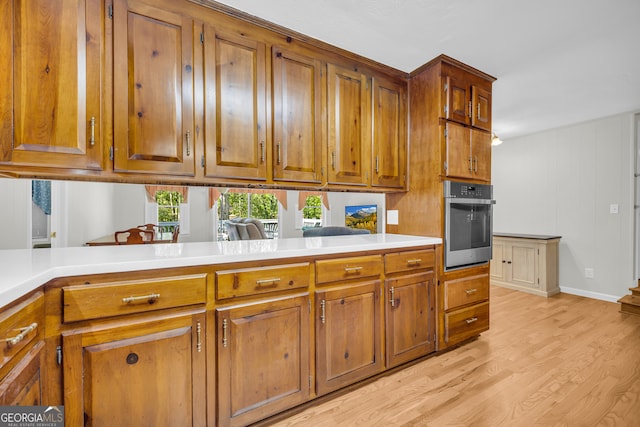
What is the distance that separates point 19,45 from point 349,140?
1.76 meters

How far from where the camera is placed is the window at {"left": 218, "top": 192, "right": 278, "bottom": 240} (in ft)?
22.1

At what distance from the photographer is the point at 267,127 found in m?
1.80

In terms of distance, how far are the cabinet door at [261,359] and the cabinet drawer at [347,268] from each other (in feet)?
0.54

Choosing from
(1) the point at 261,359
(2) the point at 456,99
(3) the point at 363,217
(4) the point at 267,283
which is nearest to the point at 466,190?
(2) the point at 456,99

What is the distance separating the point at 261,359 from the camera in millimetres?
1468

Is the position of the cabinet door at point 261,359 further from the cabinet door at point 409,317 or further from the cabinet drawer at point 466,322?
the cabinet drawer at point 466,322

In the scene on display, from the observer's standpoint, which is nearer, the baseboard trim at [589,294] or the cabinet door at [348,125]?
the cabinet door at [348,125]

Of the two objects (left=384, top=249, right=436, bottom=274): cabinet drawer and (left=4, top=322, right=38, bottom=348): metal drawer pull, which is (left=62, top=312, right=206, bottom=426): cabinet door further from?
(left=384, top=249, right=436, bottom=274): cabinet drawer

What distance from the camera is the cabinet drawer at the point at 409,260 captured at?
76.1 inches

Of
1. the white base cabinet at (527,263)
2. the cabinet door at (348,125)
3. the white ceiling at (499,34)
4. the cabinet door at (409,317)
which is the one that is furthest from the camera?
the white base cabinet at (527,263)

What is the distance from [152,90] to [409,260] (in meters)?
1.87

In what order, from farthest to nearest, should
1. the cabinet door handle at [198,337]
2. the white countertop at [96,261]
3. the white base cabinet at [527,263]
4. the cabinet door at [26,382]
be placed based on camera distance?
the white base cabinet at [527,263], the cabinet door handle at [198,337], the white countertop at [96,261], the cabinet door at [26,382]

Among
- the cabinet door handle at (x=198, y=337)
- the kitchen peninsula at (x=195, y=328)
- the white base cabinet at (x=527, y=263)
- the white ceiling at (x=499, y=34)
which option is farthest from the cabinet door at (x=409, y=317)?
the white base cabinet at (x=527, y=263)

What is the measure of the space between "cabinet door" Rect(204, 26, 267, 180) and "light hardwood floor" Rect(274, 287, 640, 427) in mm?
1472
